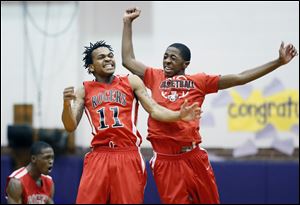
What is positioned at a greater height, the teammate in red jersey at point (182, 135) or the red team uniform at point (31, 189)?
the teammate in red jersey at point (182, 135)

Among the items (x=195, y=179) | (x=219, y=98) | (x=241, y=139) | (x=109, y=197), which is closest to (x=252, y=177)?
(x=241, y=139)

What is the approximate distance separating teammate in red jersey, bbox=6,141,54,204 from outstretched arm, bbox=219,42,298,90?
2047mm

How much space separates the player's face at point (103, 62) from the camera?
17.4 feet

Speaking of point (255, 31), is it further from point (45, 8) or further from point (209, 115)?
point (45, 8)

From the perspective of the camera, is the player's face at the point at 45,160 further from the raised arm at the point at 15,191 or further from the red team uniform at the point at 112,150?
the red team uniform at the point at 112,150

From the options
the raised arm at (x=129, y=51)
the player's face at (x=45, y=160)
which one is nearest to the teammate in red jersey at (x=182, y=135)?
the raised arm at (x=129, y=51)

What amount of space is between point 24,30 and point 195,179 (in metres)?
4.56

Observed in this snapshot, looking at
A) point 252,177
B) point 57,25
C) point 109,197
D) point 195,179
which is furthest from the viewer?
point 57,25

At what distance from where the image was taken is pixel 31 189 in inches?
264

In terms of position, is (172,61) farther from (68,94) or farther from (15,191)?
(15,191)

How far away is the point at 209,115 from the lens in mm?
8609

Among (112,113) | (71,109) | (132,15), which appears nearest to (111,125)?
(112,113)

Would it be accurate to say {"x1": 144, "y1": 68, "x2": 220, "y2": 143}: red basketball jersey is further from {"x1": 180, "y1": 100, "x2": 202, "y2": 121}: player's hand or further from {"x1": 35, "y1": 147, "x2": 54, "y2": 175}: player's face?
{"x1": 35, "y1": 147, "x2": 54, "y2": 175}: player's face

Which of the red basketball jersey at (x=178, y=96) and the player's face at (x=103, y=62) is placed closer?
the player's face at (x=103, y=62)
